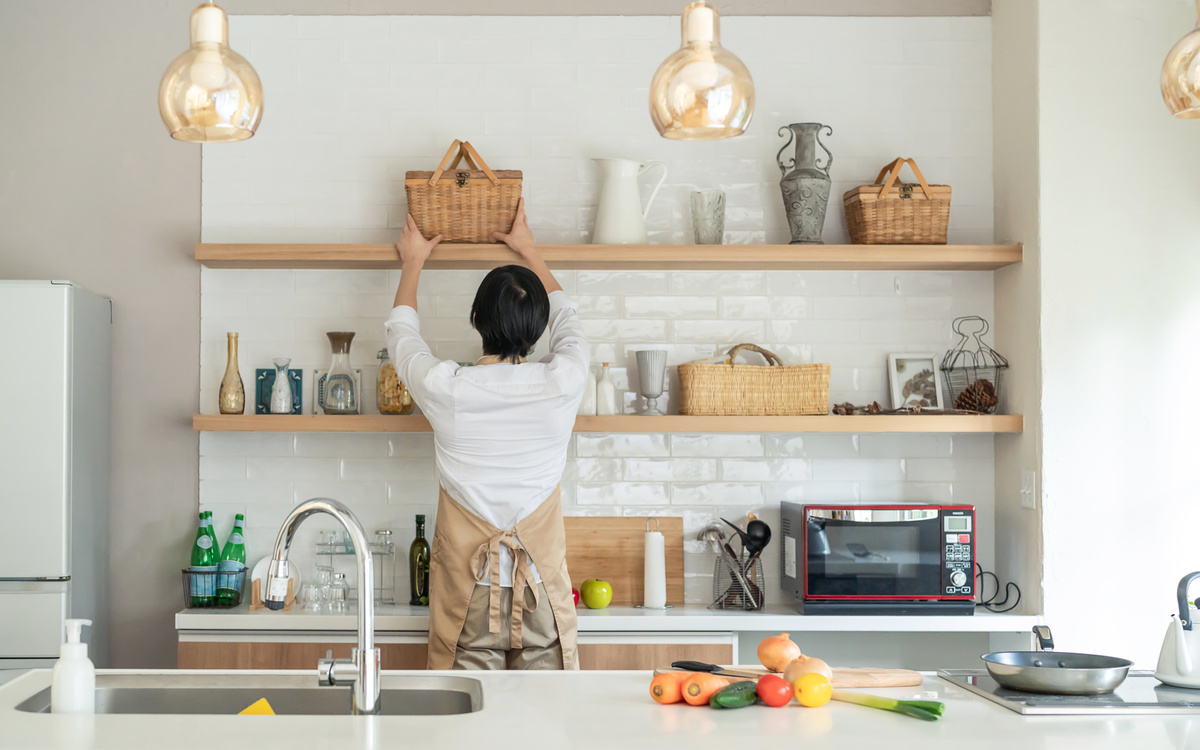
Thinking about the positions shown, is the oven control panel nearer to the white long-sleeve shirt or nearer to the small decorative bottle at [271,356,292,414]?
the white long-sleeve shirt

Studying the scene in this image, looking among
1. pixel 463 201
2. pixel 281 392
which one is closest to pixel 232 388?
pixel 281 392

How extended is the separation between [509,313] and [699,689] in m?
1.20

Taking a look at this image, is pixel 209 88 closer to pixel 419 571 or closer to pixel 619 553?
pixel 419 571

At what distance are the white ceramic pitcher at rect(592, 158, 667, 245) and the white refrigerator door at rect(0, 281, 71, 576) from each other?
1.75 metres

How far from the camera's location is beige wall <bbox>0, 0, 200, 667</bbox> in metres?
3.50

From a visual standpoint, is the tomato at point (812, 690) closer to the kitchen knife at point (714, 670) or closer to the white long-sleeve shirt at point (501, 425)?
the kitchen knife at point (714, 670)

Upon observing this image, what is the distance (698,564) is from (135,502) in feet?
6.64

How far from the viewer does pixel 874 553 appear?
3.20 meters

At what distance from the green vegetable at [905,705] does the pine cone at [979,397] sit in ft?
5.97

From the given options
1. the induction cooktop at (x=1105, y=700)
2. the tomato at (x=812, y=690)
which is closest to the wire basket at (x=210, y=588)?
the tomato at (x=812, y=690)

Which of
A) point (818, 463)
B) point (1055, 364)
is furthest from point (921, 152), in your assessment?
point (818, 463)

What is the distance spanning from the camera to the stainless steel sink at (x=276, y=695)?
1959 mm

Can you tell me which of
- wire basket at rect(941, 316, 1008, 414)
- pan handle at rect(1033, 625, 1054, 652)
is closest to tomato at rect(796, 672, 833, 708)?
pan handle at rect(1033, 625, 1054, 652)

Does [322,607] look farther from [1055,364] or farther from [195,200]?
[1055,364]
